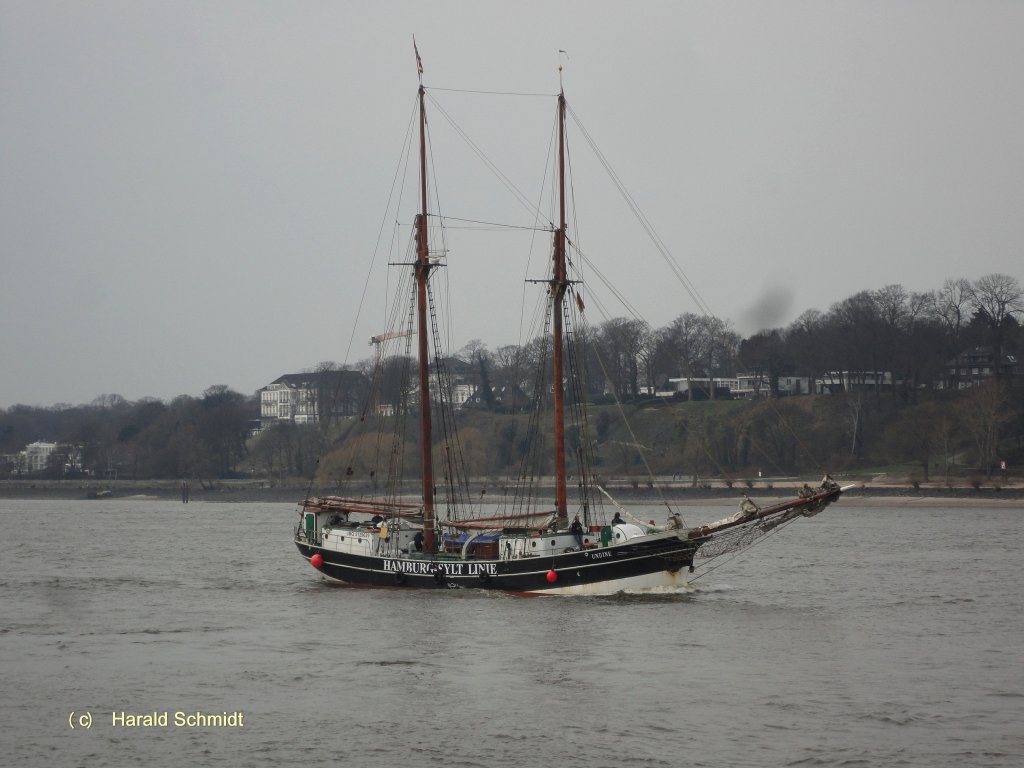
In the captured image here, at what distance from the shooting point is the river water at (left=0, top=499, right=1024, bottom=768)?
26.9 metres

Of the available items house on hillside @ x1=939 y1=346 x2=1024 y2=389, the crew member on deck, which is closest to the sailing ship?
the crew member on deck

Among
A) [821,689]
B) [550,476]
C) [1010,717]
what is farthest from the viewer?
[550,476]

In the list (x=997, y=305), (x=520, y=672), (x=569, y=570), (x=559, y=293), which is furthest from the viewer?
(x=997, y=305)

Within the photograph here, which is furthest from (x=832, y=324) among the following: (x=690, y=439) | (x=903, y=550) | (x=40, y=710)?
(x=40, y=710)

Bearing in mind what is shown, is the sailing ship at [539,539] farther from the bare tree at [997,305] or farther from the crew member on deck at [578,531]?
the bare tree at [997,305]

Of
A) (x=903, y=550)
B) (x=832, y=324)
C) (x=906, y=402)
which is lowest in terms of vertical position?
(x=903, y=550)

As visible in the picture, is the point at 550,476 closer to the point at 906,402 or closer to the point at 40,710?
the point at 906,402

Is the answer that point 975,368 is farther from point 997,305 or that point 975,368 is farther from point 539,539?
point 539,539

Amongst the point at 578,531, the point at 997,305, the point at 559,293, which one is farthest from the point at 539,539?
the point at 997,305

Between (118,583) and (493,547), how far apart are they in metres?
20.7

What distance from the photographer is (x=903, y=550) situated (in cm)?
7881

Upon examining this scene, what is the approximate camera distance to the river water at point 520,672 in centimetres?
2686

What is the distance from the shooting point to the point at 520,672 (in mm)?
A: 35375

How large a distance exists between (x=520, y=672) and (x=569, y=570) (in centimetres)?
1512
